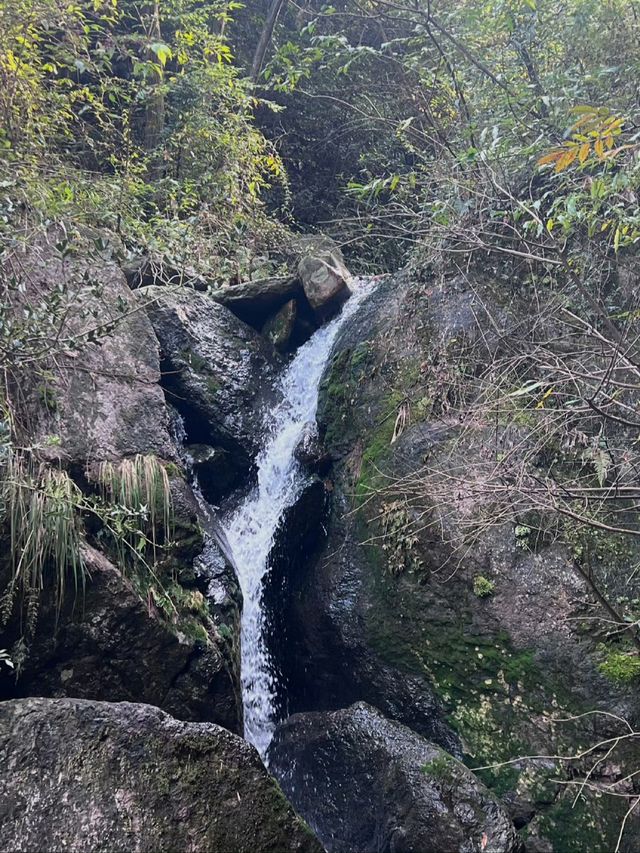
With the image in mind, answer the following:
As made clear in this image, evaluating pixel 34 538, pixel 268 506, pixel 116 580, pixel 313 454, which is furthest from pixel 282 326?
pixel 34 538

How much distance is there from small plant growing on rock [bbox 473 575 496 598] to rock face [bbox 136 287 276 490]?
2947 mm

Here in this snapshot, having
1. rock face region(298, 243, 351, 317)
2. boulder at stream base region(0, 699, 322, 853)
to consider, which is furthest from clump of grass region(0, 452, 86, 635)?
rock face region(298, 243, 351, 317)

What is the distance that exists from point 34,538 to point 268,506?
297 cm

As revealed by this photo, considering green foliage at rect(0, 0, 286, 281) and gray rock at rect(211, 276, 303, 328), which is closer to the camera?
green foliage at rect(0, 0, 286, 281)

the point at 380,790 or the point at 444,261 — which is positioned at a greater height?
the point at 444,261

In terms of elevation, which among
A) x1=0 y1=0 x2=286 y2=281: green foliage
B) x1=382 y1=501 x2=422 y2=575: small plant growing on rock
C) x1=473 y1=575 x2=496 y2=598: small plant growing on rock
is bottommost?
x1=473 y1=575 x2=496 y2=598: small plant growing on rock

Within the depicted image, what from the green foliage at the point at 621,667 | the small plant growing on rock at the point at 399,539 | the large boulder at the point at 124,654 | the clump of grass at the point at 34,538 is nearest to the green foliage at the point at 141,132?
the clump of grass at the point at 34,538

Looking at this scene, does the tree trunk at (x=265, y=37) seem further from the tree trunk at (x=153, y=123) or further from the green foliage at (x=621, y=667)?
the green foliage at (x=621, y=667)

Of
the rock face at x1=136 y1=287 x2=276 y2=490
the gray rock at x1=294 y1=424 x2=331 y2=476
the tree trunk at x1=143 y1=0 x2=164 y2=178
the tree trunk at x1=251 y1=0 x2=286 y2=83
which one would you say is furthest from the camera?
the tree trunk at x1=251 y1=0 x2=286 y2=83

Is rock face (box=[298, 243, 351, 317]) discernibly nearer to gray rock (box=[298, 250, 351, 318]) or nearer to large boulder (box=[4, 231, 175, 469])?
gray rock (box=[298, 250, 351, 318])

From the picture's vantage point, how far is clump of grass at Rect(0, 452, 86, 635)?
3467mm

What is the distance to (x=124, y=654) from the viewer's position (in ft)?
12.8

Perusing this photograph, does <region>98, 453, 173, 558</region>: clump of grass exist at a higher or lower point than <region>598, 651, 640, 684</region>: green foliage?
higher

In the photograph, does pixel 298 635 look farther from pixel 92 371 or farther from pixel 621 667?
pixel 92 371
